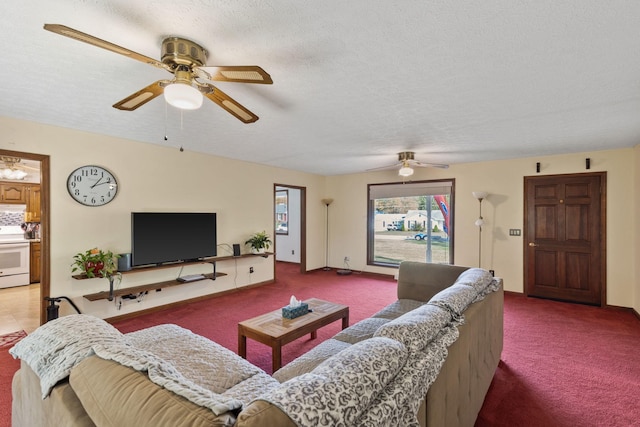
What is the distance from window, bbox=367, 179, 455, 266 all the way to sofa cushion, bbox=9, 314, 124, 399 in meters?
5.60

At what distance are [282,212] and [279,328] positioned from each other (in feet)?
21.0

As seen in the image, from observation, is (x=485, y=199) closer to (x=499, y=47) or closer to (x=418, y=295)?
(x=418, y=295)

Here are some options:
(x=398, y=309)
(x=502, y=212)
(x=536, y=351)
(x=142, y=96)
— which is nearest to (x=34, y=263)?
(x=142, y=96)

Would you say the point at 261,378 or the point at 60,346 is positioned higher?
the point at 60,346

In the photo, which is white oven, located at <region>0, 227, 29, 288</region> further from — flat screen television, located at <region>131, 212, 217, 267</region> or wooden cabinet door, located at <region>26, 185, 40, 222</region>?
flat screen television, located at <region>131, 212, 217, 267</region>

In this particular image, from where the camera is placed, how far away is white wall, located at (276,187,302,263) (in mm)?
Answer: 8148

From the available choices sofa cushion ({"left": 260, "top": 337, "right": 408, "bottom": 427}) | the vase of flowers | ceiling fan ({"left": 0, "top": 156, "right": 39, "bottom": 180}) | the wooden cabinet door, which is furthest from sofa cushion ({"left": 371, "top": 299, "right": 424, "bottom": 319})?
the wooden cabinet door

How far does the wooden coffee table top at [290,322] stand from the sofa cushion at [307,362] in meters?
0.40

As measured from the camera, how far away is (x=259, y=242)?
17.6 ft

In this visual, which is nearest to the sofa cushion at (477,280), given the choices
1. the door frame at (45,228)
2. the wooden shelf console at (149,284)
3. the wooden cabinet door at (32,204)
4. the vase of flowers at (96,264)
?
the wooden shelf console at (149,284)

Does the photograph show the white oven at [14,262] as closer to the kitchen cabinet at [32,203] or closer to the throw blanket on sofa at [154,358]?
the kitchen cabinet at [32,203]

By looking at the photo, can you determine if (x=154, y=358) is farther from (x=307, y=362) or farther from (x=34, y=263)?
(x=34, y=263)

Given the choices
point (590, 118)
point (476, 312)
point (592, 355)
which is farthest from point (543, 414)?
point (590, 118)

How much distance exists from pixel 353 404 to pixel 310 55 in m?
1.83
